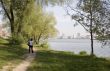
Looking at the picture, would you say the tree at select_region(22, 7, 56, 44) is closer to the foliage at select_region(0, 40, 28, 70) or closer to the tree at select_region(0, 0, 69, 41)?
the tree at select_region(0, 0, 69, 41)

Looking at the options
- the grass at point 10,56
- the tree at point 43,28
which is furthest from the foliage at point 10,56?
the tree at point 43,28

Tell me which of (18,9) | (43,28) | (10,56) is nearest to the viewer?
(10,56)

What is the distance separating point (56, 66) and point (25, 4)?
89.8 ft

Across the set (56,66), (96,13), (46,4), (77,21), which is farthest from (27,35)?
(56,66)

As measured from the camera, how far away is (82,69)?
27000 mm

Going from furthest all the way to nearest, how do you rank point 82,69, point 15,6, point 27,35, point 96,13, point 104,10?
point 27,35, point 15,6, point 96,13, point 104,10, point 82,69

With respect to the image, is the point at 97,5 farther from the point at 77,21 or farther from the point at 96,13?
the point at 77,21

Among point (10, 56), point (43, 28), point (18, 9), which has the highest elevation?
point (18, 9)

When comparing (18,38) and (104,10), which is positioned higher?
(104,10)

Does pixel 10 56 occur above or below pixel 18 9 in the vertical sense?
below

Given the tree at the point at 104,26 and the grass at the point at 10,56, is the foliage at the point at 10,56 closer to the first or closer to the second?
the grass at the point at 10,56

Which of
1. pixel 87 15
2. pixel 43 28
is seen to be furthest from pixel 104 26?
pixel 43 28

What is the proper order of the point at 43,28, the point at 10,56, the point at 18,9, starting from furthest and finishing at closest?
the point at 43,28
the point at 18,9
the point at 10,56

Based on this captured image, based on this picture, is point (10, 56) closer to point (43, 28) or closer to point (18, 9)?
point (18, 9)
